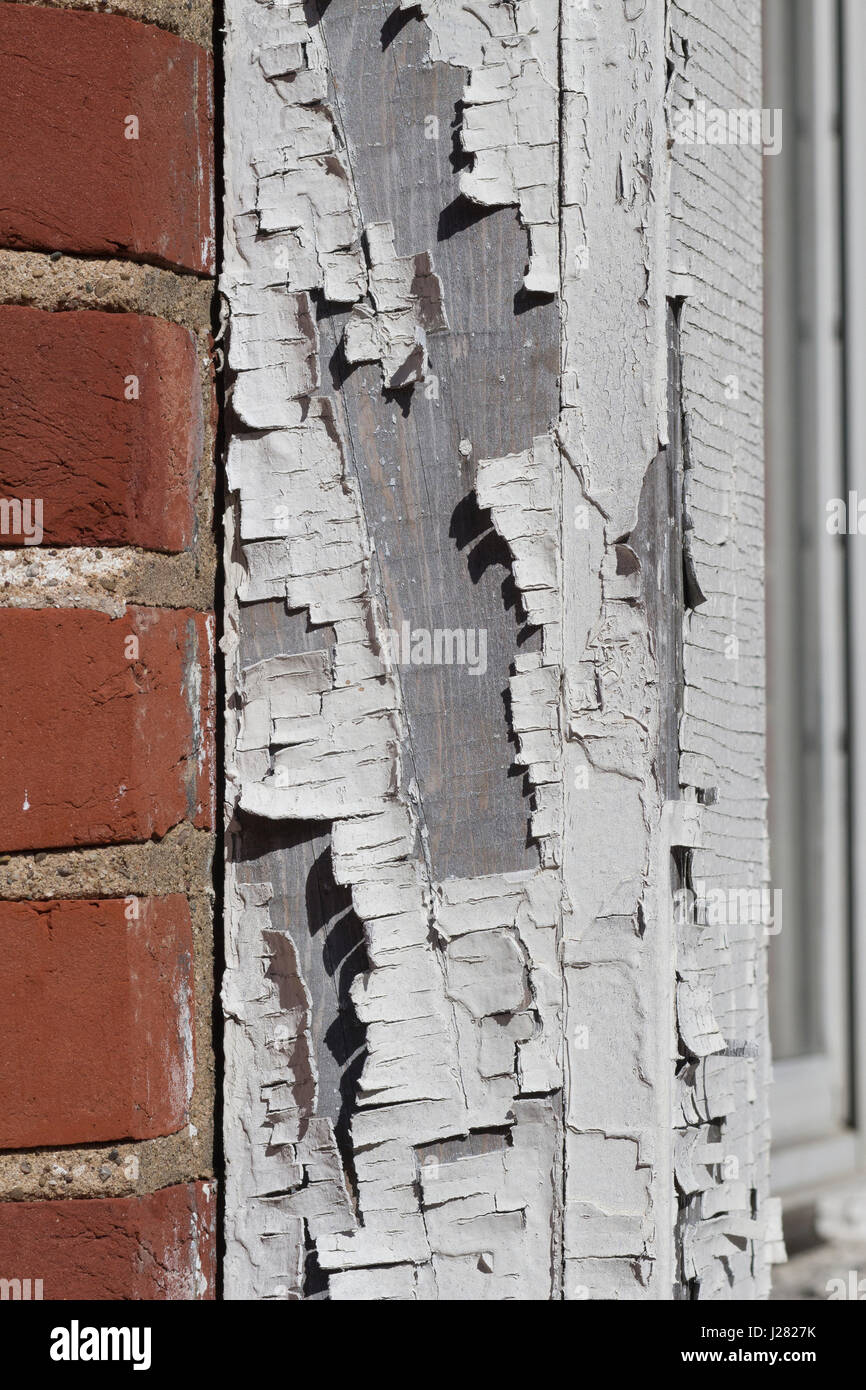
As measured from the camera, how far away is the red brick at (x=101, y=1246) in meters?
0.55

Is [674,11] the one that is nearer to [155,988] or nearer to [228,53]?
[228,53]

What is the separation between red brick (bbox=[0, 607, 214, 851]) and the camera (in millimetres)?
556

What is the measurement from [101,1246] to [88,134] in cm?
55

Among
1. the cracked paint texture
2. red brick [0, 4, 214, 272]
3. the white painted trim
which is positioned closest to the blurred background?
the white painted trim

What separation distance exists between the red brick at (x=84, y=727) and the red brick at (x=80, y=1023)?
4cm

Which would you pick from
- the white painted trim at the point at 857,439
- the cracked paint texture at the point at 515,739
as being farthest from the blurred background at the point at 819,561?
the cracked paint texture at the point at 515,739

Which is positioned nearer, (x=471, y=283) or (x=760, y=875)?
(x=471, y=283)

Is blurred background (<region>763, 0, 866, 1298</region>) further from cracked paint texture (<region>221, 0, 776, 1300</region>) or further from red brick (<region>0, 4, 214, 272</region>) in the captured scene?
red brick (<region>0, 4, 214, 272</region>)

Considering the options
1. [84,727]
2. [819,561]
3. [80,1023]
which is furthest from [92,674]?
[819,561]

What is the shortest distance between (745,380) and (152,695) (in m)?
0.41

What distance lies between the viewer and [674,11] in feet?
2.05

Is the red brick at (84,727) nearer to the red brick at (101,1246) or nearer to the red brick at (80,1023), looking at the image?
the red brick at (80,1023)
